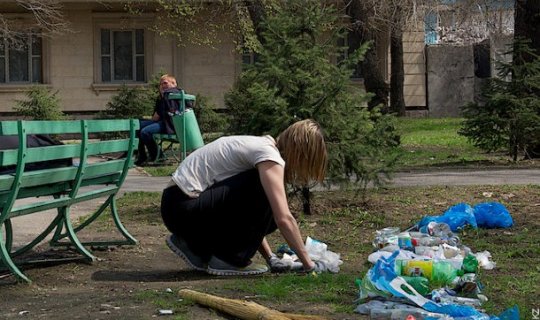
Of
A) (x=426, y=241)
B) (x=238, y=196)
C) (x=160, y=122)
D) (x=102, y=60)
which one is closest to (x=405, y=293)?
(x=238, y=196)

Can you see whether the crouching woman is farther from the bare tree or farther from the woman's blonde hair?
the bare tree

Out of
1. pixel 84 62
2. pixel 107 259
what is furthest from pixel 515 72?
pixel 84 62

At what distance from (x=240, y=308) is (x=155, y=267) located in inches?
78.7

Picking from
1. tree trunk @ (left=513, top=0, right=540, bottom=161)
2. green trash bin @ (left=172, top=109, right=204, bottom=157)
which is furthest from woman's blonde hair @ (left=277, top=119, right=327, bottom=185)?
tree trunk @ (left=513, top=0, right=540, bottom=161)

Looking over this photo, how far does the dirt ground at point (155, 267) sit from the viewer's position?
5262 millimetres

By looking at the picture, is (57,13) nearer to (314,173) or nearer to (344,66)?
(344,66)

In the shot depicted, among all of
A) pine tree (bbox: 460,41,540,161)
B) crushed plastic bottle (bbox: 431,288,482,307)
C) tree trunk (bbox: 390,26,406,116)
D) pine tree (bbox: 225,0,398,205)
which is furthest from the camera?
tree trunk (bbox: 390,26,406,116)

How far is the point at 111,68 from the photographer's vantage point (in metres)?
29.2

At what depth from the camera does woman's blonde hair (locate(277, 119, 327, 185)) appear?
6.01 metres

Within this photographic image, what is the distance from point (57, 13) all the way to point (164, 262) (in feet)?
63.5

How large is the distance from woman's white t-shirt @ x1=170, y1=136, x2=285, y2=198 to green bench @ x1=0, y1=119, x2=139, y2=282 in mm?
796

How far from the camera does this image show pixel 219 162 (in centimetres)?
618

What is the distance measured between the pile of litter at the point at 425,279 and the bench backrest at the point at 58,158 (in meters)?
2.04

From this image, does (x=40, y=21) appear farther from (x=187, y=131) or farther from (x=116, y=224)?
(x=116, y=224)
